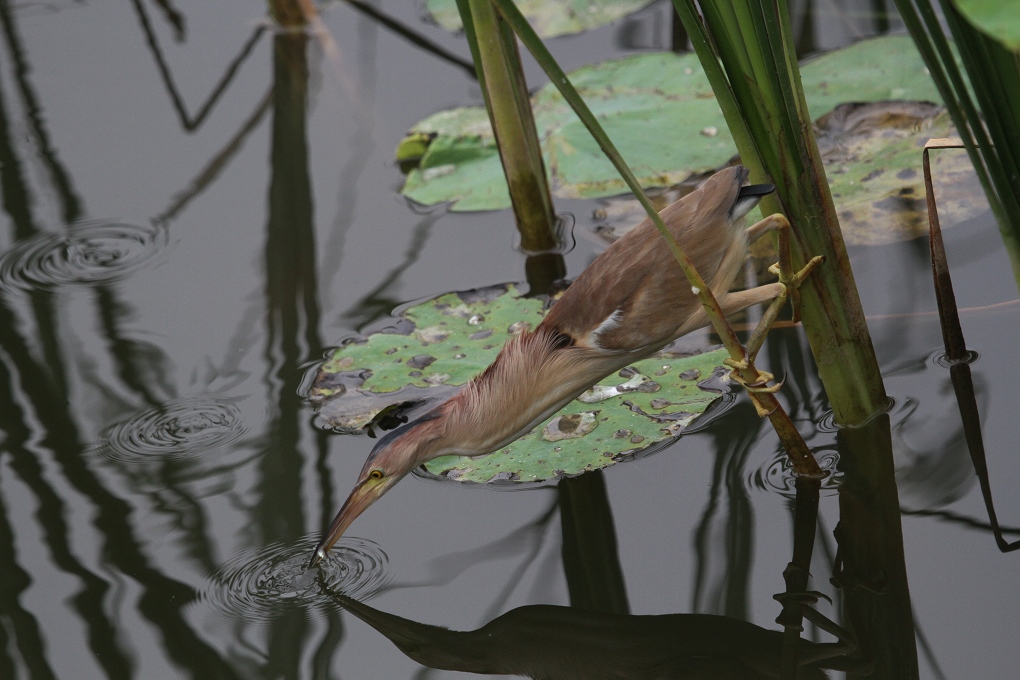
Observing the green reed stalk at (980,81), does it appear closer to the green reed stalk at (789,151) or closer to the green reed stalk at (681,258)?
the green reed stalk at (789,151)

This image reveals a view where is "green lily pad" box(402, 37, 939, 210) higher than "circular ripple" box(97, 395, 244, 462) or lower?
higher

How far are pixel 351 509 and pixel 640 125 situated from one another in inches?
78.6

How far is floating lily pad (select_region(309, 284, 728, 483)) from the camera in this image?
263 cm

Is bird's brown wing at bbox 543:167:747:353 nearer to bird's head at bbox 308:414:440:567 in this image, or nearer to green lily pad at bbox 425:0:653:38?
bird's head at bbox 308:414:440:567

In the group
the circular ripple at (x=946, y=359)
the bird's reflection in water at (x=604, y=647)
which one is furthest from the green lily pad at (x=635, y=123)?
the bird's reflection in water at (x=604, y=647)

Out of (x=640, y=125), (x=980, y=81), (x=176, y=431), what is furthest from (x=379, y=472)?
(x=640, y=125)

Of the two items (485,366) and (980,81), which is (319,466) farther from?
(980,81)

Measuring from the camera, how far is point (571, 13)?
4816 mm

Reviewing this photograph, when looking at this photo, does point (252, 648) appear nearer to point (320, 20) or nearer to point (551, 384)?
point (551, 384)

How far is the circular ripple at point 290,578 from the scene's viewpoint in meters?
2.40

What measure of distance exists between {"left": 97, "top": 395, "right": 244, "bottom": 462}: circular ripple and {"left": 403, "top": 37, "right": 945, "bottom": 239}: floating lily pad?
121cm

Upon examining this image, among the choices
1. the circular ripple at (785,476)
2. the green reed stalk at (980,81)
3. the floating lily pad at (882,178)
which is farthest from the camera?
the floating lily pad at (882,178)

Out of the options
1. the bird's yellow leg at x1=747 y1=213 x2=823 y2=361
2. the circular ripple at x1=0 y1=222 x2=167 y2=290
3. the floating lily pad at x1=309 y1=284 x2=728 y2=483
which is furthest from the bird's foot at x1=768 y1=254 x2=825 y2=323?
the circular ripple at x1=0 y1=222 x2=167 y2=290

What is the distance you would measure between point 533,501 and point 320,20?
3.47m
